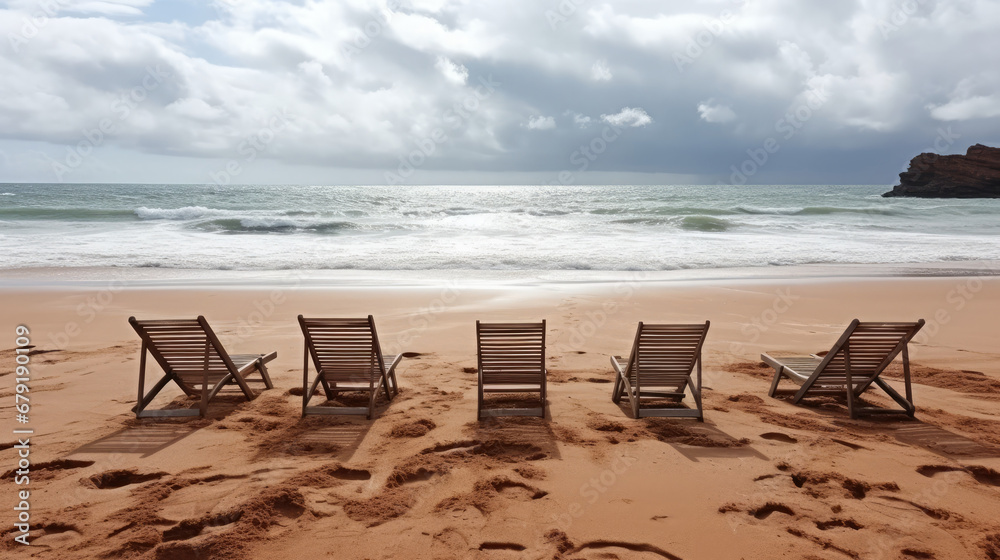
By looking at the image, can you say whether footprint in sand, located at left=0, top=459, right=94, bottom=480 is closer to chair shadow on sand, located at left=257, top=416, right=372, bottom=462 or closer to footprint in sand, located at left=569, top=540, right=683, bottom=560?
chair shadow on sand, located at left=257, top=416, right=372, bottom=462

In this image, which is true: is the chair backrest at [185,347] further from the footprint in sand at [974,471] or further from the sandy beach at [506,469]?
the footprint in sand at [974,471]

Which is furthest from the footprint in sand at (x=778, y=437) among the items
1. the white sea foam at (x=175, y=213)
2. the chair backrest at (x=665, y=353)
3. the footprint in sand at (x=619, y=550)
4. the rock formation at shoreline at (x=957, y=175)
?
the rock formation at shoreline at (x=957, y=175)

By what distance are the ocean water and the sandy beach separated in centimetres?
968

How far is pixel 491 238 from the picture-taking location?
25562mm

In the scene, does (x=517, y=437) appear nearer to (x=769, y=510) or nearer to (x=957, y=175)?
(x=769, y=510)

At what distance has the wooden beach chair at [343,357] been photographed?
5.63 m

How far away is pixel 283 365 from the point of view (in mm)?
7613

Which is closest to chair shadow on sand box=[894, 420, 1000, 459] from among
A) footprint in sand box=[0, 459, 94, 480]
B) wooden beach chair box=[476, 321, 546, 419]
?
wooden beach chair box=[476, 321, 546, 419]

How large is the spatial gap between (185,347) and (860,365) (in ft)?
22.6

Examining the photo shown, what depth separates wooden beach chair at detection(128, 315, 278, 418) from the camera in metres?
5.54

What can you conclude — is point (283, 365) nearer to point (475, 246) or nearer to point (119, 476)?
point (119, 476)

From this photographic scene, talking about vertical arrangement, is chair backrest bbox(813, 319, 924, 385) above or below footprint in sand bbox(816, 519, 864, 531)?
above

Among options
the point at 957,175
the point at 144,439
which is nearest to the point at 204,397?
the point at 144,439

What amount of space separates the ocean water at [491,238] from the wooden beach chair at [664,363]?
36.1 feet
